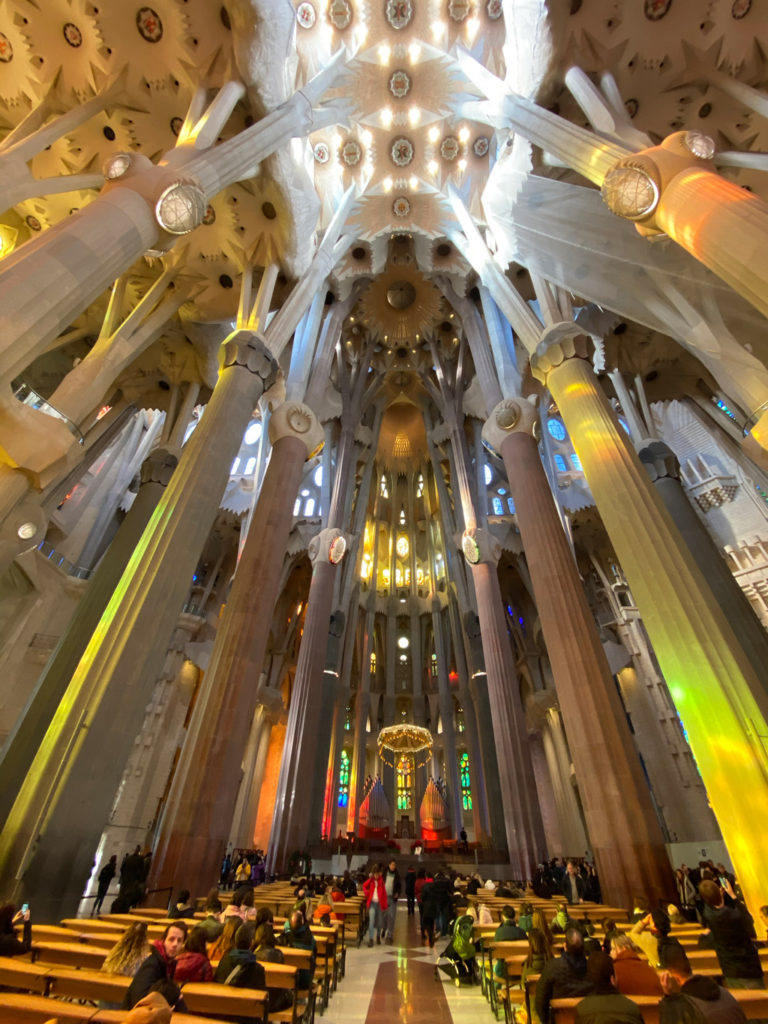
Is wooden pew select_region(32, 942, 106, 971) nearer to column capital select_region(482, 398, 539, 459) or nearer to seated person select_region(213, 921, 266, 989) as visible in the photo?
seated person select_region(213, 921, 266, 989)

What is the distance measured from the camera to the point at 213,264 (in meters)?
12.3

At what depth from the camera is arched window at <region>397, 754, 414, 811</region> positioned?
23812 millimetres

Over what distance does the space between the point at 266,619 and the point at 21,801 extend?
459 cm

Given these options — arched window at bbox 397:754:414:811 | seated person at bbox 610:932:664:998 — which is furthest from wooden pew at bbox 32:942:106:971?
arched window at bbox 397:754:414:811

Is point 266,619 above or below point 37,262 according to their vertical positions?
below

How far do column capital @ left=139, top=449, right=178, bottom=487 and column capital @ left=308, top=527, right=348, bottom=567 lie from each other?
19.6 ft

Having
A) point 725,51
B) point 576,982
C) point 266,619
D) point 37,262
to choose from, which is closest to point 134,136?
point 37,262

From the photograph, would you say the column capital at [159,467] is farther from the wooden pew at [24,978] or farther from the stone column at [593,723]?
the wooden pew at [24,978]

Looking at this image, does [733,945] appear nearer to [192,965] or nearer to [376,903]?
[192,965]

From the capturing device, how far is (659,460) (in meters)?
12.3

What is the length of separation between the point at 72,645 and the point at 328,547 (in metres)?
8.33

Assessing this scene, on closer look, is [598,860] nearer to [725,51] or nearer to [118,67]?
[725,51]

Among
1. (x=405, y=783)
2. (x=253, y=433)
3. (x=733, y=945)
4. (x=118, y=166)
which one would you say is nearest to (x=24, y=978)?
(x=733, y=945)

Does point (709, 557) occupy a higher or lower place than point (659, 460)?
lower
